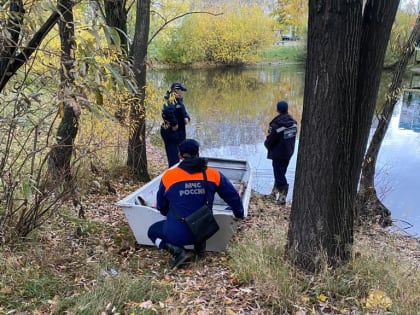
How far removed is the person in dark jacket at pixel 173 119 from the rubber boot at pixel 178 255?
3757 millimetres

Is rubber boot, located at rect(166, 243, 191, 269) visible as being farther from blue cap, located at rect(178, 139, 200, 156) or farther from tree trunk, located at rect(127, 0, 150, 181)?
tree trunk, located at rect(127, 0, 150, 181)

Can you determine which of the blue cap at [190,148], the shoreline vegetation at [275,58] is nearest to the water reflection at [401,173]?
the blue cap at [190,148]

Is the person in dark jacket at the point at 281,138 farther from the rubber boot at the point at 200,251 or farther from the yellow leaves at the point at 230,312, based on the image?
the yellow leaves at the point at 230,312

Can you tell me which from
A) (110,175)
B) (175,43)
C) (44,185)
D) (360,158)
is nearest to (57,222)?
(44,185)

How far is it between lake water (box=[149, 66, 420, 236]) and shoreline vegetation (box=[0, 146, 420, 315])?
185 inches

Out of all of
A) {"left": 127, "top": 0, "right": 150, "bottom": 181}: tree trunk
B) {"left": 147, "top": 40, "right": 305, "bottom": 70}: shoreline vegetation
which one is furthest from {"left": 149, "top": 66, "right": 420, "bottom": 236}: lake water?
{"left": 147, "top": 40, "right": 305, "bottom": 70}: shoreline vegetation

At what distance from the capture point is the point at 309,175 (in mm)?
3662

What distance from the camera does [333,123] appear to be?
3508mm

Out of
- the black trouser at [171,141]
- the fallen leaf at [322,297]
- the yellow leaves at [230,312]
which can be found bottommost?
the yellow leaves at [230,312]

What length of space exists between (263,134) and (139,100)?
28.0 feet

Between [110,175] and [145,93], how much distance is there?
1.71 m

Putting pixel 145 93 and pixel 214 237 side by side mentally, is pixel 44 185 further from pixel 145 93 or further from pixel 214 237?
pixel 145 93

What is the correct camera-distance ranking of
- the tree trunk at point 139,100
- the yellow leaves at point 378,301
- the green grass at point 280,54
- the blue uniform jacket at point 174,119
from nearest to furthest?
the yellow leaves at point 378,301 → the tree trunk at point 139,100 → the blue uniform jacket at point 174,119 → the green grass at point 280,54

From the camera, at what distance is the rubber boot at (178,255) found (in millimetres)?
4477
